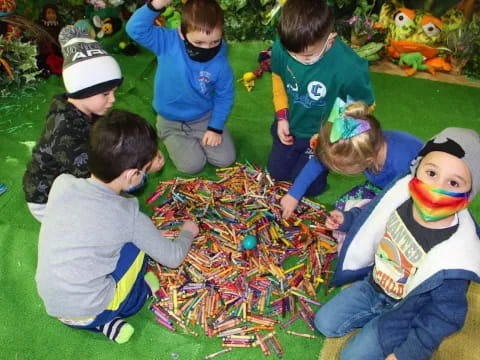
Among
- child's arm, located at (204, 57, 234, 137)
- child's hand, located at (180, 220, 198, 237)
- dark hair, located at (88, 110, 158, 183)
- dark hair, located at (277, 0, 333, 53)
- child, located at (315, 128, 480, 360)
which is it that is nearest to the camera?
child, located at (315, 128, 480, 360)

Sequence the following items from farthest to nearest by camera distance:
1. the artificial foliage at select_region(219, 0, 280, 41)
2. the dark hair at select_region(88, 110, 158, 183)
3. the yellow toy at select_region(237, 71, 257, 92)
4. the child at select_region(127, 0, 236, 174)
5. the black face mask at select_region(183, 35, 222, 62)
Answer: the artificial foliage at select_region(219, 0, 280, 41)
the yellow toy at select_region(237, 71, 257, 92)
the black face mask at select_region(183, 35, 222, 62)
the child at select_region(127, 0, 236, 174)
the dark hair at select_region(88, 110, 158, 183)

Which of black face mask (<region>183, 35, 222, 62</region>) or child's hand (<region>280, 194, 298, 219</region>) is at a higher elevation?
black face mask (<region>183, 35, 222, 62</region>)

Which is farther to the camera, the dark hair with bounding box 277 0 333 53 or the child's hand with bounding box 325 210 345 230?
the child's hand with bounding box 325 210 345 230

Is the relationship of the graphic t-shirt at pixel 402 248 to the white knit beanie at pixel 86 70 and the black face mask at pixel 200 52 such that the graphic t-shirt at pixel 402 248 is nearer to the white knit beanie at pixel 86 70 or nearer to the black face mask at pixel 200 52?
the black face mask at pixel 200 52

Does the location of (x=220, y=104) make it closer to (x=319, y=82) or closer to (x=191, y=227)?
(x=319, y=82)

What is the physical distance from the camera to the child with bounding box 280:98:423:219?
2.31 metres

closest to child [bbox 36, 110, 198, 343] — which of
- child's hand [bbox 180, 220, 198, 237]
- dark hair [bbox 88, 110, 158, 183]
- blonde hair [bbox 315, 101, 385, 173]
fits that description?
dark hair [bbox 88, 110, 158, 183]

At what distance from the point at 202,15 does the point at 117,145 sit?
1.33m

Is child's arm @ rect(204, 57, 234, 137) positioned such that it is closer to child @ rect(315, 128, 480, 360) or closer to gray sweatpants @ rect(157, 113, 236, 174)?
gray sweatpants @ rect(157, 113, 236, 174)

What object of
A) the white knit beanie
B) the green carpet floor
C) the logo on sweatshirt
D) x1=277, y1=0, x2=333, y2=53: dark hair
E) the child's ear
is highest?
x1=277, y1=0, x2=333, y2=53: dark hair

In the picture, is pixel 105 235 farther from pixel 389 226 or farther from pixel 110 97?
pixel 389 226

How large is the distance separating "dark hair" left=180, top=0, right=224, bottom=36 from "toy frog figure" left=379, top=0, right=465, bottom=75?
10.1 ft

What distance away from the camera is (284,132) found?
3488 millimetres

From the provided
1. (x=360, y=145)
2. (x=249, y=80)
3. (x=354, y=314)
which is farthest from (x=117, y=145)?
(x=249, y=80)
